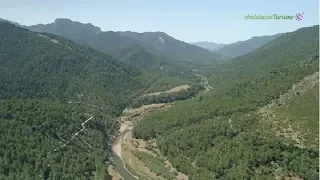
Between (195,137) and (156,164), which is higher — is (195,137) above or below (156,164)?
above

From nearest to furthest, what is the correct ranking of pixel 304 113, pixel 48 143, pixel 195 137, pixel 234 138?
pixel 48 143, pixel 234 138, pixel 304 113, pixel 195 137

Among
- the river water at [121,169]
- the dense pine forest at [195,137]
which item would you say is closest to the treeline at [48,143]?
the dense pine forest at [195,137]

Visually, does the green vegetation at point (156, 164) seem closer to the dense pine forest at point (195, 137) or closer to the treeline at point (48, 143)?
the dense pine forest at point (195, 137)

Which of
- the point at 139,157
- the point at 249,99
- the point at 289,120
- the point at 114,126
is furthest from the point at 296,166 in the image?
the point at 114,126

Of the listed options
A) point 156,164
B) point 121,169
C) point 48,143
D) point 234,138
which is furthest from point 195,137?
point 48,143

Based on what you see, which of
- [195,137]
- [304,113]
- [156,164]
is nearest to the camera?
[156,164]

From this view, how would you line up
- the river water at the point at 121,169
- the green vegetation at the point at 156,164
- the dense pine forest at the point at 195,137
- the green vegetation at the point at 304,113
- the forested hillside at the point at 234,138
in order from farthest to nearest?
1. the river water at the point at 121,169
2. the green vegetation at the point at 304,113
3. the green vegetation at the point at 156,164
4. the dense pine forest at the point at 195,137
5. the forested hillside at the point at 234,138

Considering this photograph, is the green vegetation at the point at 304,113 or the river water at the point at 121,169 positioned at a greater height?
the green vegetation at the point at 304,113

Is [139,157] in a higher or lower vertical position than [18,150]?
lower

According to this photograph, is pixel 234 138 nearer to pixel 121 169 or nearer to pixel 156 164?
pixel 156 164

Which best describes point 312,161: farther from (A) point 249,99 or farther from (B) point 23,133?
(B) point 23,133

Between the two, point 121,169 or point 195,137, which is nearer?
point 121,169
